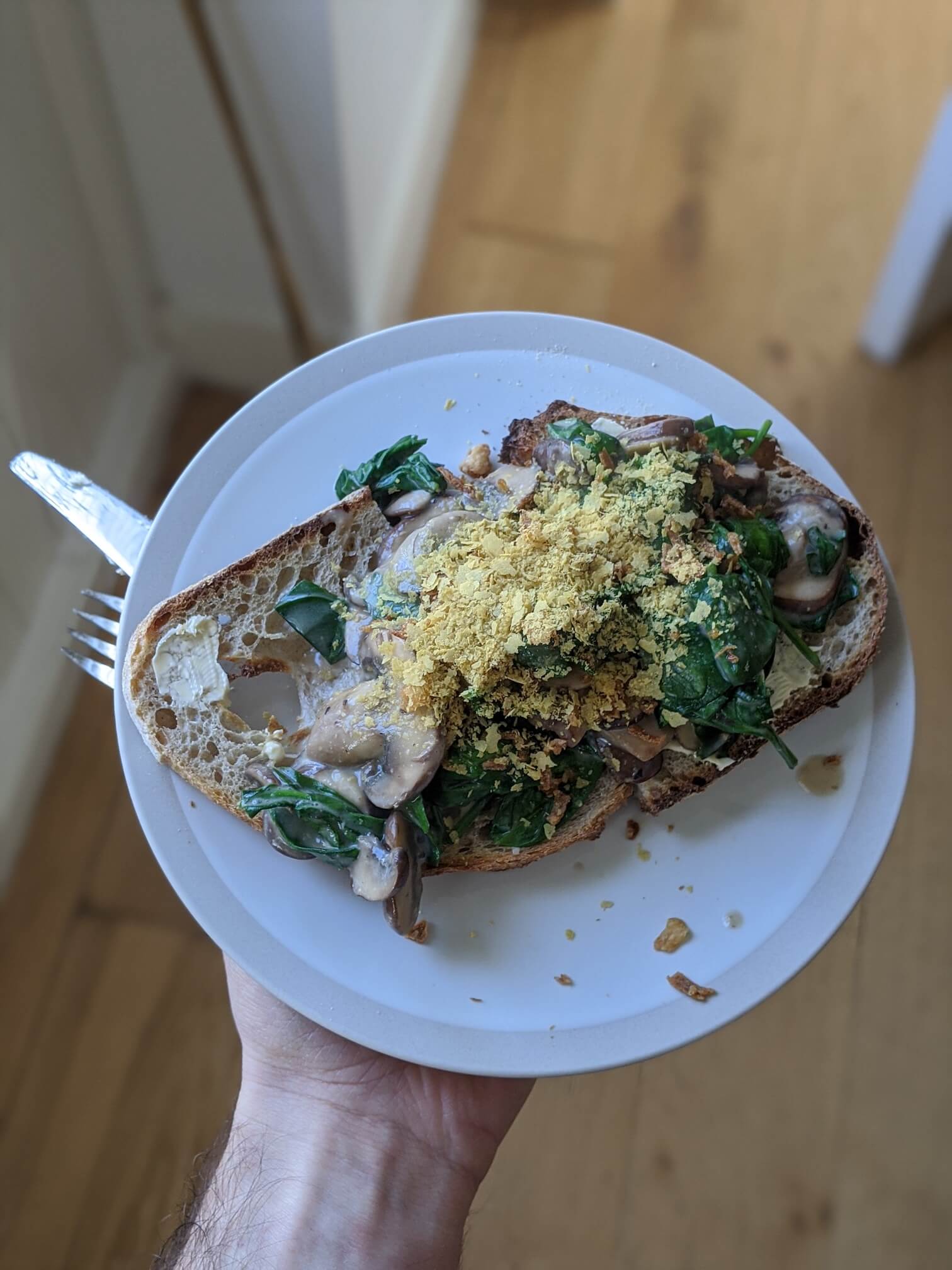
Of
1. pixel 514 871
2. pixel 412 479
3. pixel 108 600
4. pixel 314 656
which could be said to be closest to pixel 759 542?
pixel 412 479

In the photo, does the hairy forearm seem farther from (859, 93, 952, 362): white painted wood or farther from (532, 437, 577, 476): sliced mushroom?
(859, 93, 952, 362): white painted wood

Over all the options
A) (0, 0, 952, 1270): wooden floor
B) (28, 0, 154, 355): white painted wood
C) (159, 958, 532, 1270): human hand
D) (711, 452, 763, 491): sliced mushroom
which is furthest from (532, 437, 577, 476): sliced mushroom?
(0, 0, 952, 1270): wooden floor

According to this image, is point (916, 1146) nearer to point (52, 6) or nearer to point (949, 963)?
point (949, 963)

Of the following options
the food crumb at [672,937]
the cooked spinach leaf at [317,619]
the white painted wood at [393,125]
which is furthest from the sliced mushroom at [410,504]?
the white painted wood at [393,125]

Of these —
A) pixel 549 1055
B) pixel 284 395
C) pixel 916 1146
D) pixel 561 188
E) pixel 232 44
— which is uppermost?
pixel 232 44

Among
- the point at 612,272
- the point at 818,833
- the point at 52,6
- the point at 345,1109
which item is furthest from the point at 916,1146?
the point at 52,6
